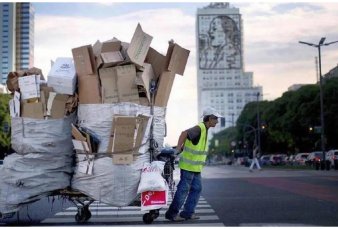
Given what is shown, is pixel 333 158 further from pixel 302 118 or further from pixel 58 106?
pixel 58 106

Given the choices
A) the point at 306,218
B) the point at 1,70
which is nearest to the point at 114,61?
the point at 306,218

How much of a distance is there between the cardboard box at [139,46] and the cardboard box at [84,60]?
606 mm

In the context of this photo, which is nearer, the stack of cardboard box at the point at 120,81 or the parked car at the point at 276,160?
the stack of cardboard box at the point at 120,81

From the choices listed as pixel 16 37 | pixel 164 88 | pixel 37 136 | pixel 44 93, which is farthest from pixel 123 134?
pixel 16 37

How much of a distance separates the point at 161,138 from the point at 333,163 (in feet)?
126

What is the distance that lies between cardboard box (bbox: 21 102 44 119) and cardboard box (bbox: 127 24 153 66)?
1.49 metres

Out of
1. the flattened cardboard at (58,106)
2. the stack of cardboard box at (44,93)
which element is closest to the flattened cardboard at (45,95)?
the stack of cardboard box at (44,93)

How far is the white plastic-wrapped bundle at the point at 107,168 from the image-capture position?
8141 millimetres

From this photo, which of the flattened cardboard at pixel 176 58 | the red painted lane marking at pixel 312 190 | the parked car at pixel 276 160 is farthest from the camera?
the parked car at pixel 276 160

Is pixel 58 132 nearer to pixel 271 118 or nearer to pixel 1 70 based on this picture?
pixel 1 70

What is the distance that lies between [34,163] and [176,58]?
2.61m

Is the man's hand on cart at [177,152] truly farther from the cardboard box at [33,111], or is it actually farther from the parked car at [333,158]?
the parked car at [333,158]

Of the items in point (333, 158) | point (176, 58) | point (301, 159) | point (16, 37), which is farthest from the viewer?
point (301, 159)

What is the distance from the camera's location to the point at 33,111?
8352mm
